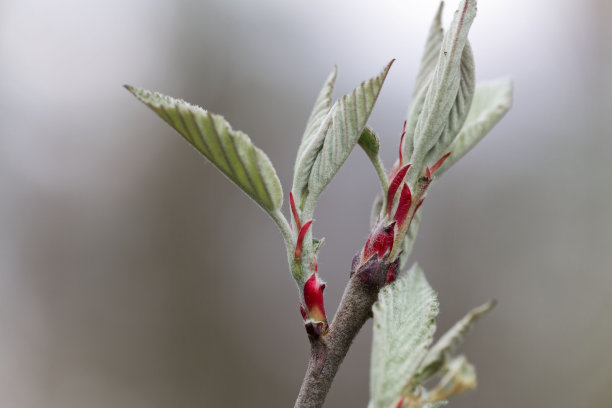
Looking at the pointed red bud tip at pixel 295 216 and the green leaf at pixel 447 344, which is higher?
the pointed red bud tip at pixel 295 216

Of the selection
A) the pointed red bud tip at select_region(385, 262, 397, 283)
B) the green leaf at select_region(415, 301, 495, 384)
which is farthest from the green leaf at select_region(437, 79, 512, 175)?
the green leaf at select_region(415, 301, 495, 384)

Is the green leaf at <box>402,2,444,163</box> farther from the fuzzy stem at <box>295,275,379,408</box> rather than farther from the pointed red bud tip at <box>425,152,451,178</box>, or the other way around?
the fuzzy stem at <box>295,275,379,408</box>

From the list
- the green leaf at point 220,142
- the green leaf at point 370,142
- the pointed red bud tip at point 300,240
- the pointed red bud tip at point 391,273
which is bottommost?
the pointed red bud tip at point 391,273

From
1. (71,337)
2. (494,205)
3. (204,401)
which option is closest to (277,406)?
(204,401)

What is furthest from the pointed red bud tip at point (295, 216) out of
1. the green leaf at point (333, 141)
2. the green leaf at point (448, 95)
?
the green leaf at point (448, 95)

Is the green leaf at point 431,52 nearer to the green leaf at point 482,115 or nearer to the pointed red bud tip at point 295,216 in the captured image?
the green leaf at point 482,115
